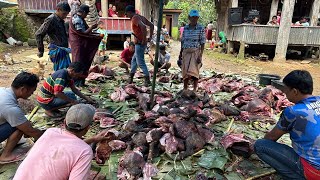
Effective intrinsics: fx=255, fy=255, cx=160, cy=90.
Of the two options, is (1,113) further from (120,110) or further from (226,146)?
(226,146)

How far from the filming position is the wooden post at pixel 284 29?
11.9 metres

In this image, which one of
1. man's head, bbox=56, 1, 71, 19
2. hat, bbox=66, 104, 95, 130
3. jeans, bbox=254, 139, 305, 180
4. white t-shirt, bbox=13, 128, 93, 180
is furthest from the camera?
man's head, bbox=56, 1, 71, 19

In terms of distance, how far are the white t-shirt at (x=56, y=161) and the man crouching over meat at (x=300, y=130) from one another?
1.82 m

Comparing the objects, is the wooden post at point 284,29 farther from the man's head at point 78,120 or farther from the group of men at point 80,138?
the man's head at point 78,120

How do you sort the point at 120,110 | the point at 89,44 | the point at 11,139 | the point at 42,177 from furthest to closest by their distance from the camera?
1. the point at 89,44
2. the point at 120,110
3. the point at 11,139
4. the point at 42,177

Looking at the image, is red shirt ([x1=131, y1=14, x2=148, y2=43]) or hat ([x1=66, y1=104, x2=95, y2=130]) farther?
red shirt ([x1=131, y1=14, x2=148, y2=43])

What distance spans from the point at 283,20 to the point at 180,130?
11003 mm

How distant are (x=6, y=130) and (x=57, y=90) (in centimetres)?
103

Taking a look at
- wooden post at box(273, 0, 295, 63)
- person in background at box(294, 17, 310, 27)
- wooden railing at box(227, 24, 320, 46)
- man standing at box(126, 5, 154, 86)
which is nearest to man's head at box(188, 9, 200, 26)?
man standing at box(126, 5, 154, 86)

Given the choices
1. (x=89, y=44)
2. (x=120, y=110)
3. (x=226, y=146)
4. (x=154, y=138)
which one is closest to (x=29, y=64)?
(x=89, y=44)

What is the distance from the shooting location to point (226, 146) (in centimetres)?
327

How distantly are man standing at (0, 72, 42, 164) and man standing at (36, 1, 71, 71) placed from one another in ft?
7.49

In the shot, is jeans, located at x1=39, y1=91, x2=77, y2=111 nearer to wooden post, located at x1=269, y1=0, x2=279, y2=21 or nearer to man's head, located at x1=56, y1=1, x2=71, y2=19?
man's head, located at x1=56, y1=1, x2=71, y2=19

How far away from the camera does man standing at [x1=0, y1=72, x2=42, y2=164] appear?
9.17 ft
